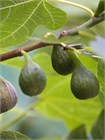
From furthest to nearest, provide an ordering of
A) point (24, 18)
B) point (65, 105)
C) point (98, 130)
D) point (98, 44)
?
point (65, 105)
point (98, 130)
point (98, 44)
point (24, 18)

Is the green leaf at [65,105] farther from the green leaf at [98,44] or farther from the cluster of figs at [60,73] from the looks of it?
the cluster of figs at [60,73]

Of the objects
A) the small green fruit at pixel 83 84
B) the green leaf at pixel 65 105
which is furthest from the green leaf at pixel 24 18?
the green leaf at pixel 65 105

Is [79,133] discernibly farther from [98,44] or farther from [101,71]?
[101,71]

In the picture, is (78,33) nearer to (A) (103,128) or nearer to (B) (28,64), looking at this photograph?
(B) (28,64)

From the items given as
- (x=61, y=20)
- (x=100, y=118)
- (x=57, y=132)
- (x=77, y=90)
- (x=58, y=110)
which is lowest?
(x=57, y=132)

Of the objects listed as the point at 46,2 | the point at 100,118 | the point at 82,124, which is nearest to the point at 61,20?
the point at 46,2

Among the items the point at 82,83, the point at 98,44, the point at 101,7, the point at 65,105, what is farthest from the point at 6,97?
the point at 65,105
